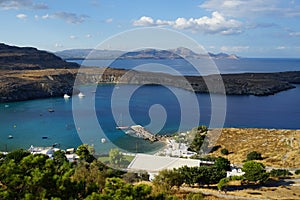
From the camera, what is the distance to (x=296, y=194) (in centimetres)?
1295

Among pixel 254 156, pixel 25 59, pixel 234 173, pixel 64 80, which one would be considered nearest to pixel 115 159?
pixel 234 173

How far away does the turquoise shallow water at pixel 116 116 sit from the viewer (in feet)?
94.5

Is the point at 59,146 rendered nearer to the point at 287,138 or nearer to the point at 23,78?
the point at 287,138

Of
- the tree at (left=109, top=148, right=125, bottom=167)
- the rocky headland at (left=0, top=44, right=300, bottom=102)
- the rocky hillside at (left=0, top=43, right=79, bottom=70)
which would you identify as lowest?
the tree at (left=109, top=148, right=125, bottom=167)

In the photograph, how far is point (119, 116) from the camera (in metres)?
38.8

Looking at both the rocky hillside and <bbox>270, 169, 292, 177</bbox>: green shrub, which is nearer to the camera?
<bbox>270, 169, 292, 177</bbox>: green shrub

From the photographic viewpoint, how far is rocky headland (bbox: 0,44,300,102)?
56688 millimetres

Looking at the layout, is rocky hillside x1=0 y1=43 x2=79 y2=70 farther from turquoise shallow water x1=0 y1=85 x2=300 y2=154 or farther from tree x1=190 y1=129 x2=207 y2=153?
tree x1=190 y1=129 x2=207 y2=153

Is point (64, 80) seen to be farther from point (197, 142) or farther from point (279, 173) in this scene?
point (279, 173)

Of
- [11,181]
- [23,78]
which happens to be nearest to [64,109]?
[23,78]

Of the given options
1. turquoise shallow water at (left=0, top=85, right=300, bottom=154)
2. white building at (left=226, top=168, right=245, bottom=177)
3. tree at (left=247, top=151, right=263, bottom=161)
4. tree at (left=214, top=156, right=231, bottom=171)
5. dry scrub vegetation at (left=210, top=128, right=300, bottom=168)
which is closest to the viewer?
white building at (left=226, top=168, right=245, bottom=177)

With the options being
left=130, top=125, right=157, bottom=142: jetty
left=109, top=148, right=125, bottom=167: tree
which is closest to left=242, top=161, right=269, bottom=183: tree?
left=109, top=148, right=125, bottom=167: tree

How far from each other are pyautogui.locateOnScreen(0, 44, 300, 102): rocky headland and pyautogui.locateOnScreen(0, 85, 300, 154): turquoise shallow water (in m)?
3.32

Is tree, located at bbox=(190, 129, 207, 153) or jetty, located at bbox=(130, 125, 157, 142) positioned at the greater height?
tree, located at bbox=(190, 129, 207, 153)
